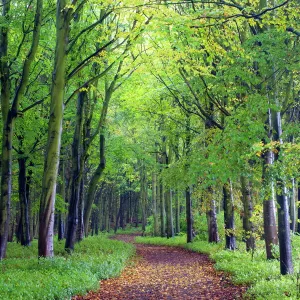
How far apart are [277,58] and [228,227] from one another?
1039 cm

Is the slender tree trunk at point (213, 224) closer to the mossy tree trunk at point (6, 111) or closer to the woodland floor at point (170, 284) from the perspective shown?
the woodland floor at point (170, 284)

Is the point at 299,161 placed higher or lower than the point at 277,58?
lower

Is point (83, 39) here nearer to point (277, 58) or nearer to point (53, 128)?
point (53, 128)

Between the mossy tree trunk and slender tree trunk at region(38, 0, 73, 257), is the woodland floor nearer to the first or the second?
slender tree trunk at region(38, 0, 73, 257)

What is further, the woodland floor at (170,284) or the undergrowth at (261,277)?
the woodland floor at (170,284)

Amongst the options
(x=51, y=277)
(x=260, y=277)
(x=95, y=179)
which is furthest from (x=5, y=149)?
(x=260, y=277)

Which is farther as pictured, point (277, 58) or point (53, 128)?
point (53, 128)

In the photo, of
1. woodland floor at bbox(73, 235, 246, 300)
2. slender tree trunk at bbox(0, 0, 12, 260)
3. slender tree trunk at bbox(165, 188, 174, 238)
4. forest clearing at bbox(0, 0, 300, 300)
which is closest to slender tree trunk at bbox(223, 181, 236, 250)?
forest clearing at bbox(0, 0, 300, 300)

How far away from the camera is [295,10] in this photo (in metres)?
7.42

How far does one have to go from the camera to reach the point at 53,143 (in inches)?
439

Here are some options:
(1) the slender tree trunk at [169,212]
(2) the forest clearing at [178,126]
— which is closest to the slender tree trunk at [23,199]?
(2) the forest clearing at [178,126]

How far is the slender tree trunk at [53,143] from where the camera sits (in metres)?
10.7

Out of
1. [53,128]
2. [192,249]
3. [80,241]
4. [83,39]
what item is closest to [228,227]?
[192,249]

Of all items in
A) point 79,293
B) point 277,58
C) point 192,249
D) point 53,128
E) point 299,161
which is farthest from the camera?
point 192,249
